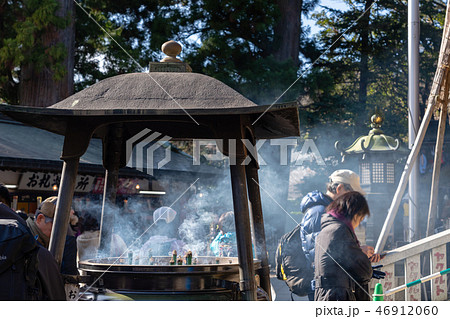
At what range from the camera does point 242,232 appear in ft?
13.2

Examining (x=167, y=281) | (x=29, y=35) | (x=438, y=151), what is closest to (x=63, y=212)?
(x=167, y=281)

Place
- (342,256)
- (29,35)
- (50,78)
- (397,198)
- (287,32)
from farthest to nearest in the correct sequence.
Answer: (287,32) < (50,78) < (29,35) < (397,198) < (342,256)

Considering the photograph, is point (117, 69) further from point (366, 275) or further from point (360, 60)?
point (366, 275)

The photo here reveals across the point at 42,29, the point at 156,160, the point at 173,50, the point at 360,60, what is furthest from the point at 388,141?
the point at 360,60

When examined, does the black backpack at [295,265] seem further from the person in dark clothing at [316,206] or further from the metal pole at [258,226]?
the metal pole at [258,226]

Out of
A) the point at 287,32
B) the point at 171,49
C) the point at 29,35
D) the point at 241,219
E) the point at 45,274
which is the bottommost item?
the point at 45,274

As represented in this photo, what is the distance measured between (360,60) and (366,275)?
1508 cm

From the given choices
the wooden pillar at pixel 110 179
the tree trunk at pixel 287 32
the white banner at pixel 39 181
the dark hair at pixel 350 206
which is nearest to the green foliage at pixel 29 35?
the white banner at pixel 39 181


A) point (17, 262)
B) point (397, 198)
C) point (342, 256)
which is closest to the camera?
point (17, 262)

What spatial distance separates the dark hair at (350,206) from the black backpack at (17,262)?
6.32ft

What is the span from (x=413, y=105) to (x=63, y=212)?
558 centimetres

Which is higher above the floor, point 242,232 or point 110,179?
point 110,179

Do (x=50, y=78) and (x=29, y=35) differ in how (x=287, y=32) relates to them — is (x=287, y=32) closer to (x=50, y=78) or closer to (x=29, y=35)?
(x=50, y=78)

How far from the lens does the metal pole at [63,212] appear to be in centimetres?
396
